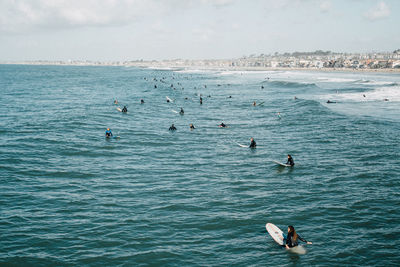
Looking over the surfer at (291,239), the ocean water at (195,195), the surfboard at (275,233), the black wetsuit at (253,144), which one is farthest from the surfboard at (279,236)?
the black wetsuit at (253,144)

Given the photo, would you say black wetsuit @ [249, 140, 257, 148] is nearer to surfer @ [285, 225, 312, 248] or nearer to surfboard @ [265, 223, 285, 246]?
surfboard @ [265, 223, 285, 246]

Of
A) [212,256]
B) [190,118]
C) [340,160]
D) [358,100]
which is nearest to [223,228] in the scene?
[212,256]

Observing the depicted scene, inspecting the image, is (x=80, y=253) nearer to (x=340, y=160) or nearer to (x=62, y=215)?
(x=62, y=215)

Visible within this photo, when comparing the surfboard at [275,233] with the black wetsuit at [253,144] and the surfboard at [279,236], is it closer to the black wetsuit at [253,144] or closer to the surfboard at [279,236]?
the surfboard at [279,236]

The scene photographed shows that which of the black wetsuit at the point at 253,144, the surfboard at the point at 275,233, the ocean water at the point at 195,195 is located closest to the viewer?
the ocean water at the point at 195,195

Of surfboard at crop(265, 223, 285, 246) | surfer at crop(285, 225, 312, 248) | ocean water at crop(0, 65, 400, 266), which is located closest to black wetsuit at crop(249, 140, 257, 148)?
ocean water at crop(0, 65, 400, 266)

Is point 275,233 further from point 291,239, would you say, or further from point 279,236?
point 291,239

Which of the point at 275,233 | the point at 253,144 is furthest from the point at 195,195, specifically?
the point at 253,144

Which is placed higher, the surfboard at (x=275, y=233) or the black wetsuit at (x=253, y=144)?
the black wetsuit at (x=253, y=144)
